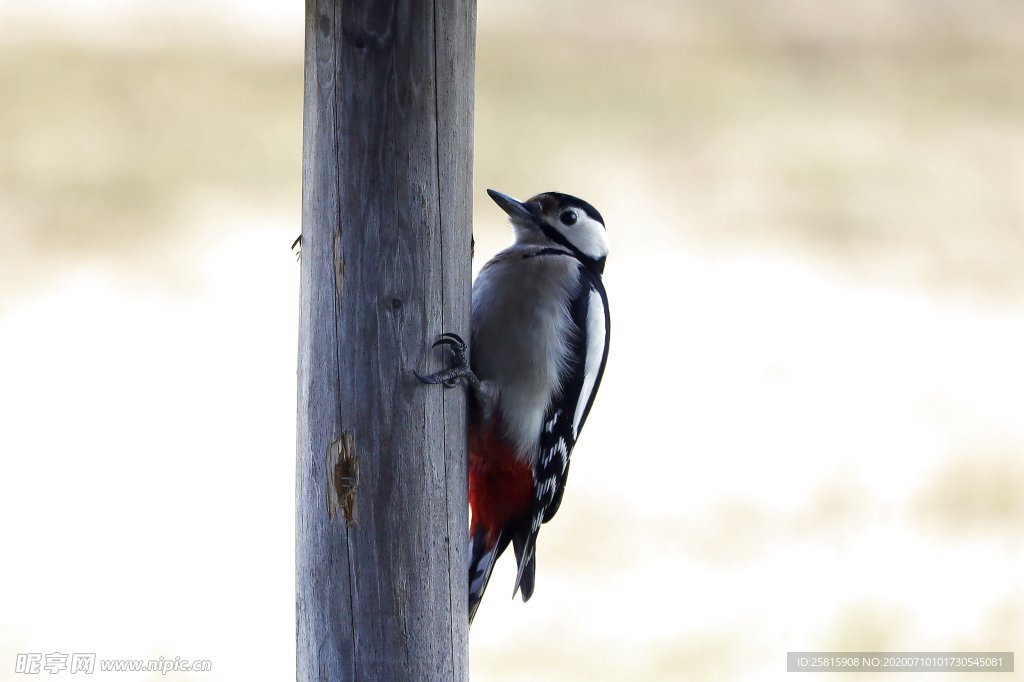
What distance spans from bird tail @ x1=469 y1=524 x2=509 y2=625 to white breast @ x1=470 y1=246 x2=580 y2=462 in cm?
20

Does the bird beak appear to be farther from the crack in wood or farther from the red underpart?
the crack in wood

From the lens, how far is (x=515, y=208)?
294 cm

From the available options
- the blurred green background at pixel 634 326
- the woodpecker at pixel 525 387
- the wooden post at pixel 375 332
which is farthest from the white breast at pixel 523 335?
the blurred green background at pixel 634 326

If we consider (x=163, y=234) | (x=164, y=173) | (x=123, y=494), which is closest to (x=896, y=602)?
(x=123, y=494)

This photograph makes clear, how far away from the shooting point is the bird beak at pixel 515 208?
114 inches

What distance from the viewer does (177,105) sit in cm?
1109

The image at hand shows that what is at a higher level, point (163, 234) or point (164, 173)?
point (164, 173)

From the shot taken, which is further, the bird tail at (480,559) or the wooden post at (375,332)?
the bird tail at (480,559)

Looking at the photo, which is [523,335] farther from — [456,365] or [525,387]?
[456,365]

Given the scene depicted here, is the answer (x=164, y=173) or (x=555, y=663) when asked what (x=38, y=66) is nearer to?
(x=164, y=173)

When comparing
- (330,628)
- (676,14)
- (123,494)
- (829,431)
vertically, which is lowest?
(330,628)

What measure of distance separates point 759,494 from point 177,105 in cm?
690

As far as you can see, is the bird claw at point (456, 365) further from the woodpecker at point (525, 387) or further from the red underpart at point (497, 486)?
the red underpart at point (497, 486)

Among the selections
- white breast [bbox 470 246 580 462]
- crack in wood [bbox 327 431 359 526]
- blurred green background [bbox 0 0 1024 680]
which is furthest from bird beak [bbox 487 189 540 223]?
blurred green background [bbox 0 0 1024 680]
